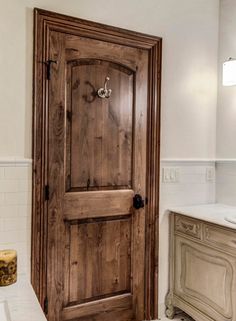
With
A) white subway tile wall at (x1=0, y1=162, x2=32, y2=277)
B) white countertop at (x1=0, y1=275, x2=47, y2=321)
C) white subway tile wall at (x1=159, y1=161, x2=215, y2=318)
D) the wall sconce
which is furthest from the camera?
white subway tile wall at (x1=159, y1=161, x2=215, y2=318)

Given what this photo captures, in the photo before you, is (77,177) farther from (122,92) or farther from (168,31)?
(168,31)

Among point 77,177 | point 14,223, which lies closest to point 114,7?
point 77,177

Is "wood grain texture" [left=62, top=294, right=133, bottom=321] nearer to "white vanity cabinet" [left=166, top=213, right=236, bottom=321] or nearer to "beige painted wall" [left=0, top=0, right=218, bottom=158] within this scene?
"white vanity cabinet" [left=166, top=213, right=236, bottom=321]

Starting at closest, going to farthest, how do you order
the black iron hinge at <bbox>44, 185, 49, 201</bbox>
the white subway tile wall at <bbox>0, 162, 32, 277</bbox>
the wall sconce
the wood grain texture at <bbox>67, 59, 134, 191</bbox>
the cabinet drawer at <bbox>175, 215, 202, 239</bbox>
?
1. the white subway tile wall at <bbox>0, 162, 32, 277</bbox>
2. the black iron hinge at <bbox>44, 185, 49, 201</bbox>
3. the wood grain texture at <bbox>67, 59, 134, 191</bbox>
4. the cabinet drawer at <bbox>175, 215, 202, 239</bbox>
5. the wall sconce

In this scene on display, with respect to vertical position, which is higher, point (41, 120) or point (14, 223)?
point (41, 120)

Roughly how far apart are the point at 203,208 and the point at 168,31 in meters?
1.46

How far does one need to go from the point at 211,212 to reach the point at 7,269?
150cm

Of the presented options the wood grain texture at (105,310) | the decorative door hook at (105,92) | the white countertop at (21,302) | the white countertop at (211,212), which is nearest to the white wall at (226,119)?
the white countertop at (211,212)

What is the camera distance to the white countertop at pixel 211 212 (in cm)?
205

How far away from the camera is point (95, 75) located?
2.17 m

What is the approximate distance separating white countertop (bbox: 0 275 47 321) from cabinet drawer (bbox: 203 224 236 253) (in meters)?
1.22

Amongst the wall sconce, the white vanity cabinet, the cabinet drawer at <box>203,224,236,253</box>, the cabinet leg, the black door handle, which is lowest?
the cabinet leg

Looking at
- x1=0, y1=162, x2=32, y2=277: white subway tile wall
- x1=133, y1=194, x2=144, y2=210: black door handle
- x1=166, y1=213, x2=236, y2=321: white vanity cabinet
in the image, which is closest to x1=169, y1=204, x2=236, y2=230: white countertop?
x1=166, y1=213, x2=236, y2=321: white vanity cabinet

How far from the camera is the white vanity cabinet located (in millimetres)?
1970
